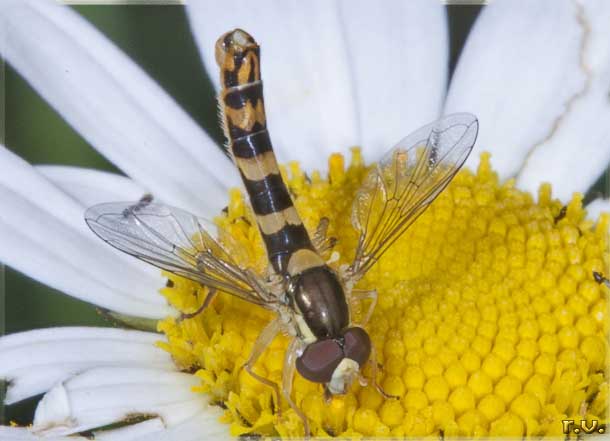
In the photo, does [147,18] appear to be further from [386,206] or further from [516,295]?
[516,295]

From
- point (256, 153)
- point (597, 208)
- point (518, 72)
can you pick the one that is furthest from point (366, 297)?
point (518, 72)

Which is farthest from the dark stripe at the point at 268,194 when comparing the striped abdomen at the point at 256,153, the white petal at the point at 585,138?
the white petal at the point at 585,138

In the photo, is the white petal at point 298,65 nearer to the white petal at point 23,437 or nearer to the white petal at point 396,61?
the white petal at point 396,61

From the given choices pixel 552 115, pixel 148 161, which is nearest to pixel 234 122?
pixel 148 161

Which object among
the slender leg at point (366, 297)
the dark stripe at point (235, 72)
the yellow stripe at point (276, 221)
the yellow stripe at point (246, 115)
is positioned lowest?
the slender leg at point (366, 297)

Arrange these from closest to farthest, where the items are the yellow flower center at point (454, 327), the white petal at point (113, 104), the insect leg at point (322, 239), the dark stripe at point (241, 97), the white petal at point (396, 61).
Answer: the yellow flower center at point (454, 327)
the dark stripe at point (241, 97)
the insect leg at point (322, 239)
the white petal at point (113, 104)
the white petal at point (396, 61)

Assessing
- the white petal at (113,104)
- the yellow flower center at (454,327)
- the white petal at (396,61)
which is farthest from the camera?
the white petal at (396,61)

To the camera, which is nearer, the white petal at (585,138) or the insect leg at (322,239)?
the insect leg at (322,239)

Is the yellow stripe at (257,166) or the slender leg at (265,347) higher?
the yellow stripe at (257,166)

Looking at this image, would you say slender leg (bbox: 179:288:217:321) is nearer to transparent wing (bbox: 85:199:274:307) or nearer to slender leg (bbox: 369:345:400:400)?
transparent wing (bbox: 85:199:274:307)
